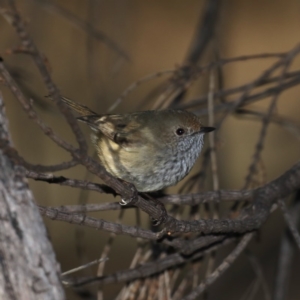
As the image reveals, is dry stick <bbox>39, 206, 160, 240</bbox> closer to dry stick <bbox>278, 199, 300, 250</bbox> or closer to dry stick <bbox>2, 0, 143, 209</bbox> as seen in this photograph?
dry stick <bbox>2, 0, 143, 209</bbox>

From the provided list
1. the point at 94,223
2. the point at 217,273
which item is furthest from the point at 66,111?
the point at 217,273

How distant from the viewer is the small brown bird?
3.01 meters

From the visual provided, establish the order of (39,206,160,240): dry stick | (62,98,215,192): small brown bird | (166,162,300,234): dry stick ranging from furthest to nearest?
(62,98,215,192): small brown bird → (166,162,300,234): dry stick → (39,206,160,240): dry stick

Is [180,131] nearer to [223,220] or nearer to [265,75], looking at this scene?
[265,75]

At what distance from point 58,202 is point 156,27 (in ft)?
8.24

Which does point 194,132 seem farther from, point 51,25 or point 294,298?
point 51,25

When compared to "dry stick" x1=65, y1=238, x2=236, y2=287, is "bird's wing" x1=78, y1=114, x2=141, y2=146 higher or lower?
higher

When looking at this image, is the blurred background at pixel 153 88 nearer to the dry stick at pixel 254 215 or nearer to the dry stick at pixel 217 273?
the dry stick at pixel 254 215

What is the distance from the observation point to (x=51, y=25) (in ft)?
24.3

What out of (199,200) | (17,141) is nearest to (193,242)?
(199,200)

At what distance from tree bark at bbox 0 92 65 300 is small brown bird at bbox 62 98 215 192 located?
1.22m

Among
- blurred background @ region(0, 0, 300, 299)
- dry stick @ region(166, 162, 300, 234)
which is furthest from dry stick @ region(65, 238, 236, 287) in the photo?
blurred background @ region(0, 0, 300, 299)

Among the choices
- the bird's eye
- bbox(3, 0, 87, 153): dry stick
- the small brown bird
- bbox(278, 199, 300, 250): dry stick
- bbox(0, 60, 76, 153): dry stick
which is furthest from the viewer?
the bird's eye

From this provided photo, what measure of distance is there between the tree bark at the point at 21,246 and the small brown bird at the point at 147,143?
1218 mm
